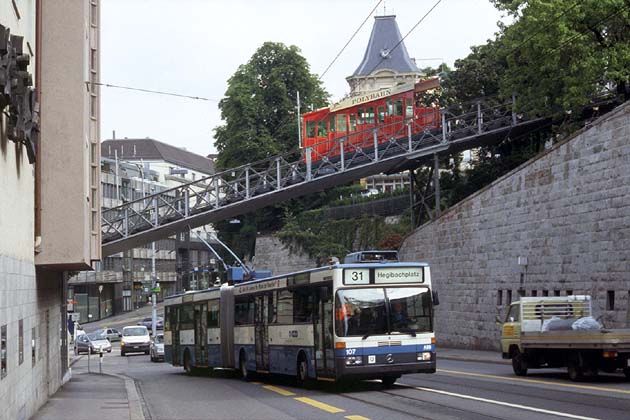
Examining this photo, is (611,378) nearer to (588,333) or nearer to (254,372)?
(588,333)

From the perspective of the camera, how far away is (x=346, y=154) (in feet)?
167

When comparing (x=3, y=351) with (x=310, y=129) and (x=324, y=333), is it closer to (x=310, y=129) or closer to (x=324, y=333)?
(x=324, y=333)

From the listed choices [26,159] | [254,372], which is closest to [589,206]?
[254,372]

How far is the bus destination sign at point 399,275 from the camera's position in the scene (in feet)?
71.4

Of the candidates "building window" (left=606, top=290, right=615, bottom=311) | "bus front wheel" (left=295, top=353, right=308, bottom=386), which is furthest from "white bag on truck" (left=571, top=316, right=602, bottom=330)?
"building window" (left=606, top=290, right=615, bottom=311)

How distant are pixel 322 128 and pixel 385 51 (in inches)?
2730

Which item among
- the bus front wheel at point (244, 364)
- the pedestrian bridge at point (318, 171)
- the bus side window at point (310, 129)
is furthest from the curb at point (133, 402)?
→ the bus side window at point (310, 129)

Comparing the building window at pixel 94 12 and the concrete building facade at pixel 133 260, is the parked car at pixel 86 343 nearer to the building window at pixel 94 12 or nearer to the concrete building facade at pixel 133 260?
the concrete building facade at pixel 133 260

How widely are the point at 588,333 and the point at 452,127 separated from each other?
30.6 meters

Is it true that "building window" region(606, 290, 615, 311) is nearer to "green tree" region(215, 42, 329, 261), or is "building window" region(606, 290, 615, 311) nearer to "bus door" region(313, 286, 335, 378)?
"bus door" region(313, 286, 335, 378)

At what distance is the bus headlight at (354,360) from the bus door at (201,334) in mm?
11417

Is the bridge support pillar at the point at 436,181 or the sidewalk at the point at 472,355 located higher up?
the bridge support pillar at the point at 436,181

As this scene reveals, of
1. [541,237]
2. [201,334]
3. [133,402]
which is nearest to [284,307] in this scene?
[133,402]

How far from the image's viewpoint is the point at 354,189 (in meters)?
68.1
